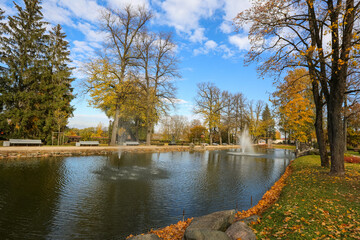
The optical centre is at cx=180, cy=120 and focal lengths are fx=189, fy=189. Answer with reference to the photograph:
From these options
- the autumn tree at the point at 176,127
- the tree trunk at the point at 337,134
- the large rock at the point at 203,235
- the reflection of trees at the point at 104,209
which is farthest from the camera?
the autumn tree at the point at 176,127

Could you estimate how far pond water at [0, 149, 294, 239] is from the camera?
500cm

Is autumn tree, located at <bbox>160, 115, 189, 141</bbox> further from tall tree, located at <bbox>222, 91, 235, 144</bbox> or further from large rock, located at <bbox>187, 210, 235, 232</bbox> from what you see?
large rock, located at <bbox>187, 210, 235, 232</bbox>

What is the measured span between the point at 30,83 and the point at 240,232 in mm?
29240

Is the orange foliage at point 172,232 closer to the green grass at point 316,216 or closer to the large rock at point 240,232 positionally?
the large rock at point 240,232

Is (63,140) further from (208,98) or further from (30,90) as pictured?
(208,98)

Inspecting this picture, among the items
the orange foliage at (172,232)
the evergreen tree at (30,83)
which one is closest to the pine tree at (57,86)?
the evergreen tree at (30,83)

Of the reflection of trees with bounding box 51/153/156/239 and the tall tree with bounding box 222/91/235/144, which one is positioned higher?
the tall tree with bounding box 222/91/235/144

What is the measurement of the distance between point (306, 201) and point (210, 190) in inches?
157

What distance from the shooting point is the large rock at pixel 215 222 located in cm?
422

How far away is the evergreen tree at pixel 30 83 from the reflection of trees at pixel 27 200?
14687 millimetres

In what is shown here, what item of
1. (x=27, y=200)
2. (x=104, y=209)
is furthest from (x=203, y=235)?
(x=27, y=200)

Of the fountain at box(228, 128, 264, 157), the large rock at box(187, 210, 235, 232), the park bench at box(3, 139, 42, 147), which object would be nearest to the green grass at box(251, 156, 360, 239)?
the large rock at box(187, 210, 235, 232)

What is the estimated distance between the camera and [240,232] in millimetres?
Answer: 3932

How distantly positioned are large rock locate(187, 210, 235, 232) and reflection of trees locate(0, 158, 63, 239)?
3.71 meters
